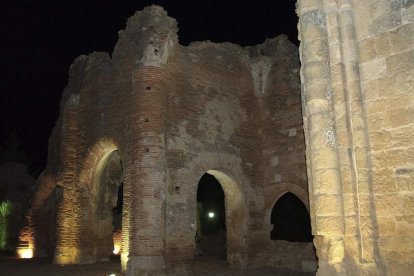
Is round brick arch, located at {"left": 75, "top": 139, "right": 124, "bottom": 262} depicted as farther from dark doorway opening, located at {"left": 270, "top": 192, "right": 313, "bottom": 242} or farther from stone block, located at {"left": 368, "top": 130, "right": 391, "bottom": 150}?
dark doorway opening, located at {"left": 270, "top": 192, "right": 313, "bottom": 242}

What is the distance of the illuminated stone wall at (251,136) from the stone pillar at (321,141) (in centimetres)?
2

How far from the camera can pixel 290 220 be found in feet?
82.9

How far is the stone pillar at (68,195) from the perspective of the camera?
1378cm

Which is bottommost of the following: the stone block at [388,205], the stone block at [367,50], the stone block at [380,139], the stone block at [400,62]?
the stone block at [388,205]

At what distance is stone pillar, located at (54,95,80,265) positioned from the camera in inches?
543

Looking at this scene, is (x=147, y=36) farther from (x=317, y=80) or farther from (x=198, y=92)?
(x=317, y=80)

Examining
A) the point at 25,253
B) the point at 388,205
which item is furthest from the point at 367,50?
the point at 25,253

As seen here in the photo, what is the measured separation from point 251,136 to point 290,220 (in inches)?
505

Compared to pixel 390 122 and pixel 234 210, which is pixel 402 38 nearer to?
pixel 390 122

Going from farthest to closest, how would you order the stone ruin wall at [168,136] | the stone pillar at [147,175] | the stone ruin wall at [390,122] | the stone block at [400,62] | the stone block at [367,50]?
1. the stone ruin wall at [168,136]
2. the stone pillar at [147,175]
3. the stone block at [367,50]
4. the stone block at [400,62]
5. the stone ruin wall at [390,122]

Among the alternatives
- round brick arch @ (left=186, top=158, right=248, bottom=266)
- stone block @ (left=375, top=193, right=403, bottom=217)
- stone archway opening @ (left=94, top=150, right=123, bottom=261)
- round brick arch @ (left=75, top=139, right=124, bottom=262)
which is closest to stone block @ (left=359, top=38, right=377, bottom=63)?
stone block @ (left=375, top=193, right=403, bottom=217)

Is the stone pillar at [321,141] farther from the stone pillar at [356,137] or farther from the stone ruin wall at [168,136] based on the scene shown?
the stone ruin wall at [168,136]

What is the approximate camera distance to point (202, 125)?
494 inches

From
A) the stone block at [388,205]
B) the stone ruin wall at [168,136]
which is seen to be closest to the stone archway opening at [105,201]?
the stone ruin wall at [168,136]
